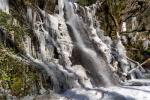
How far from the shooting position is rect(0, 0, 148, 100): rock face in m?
15.1

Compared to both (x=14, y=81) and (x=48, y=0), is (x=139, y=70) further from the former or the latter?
(x=14, y=81)

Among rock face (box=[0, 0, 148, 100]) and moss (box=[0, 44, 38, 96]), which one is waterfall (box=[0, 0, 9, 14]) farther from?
moss (box=[0, 44, 38, 96])

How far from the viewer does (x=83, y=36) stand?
19.0 meters

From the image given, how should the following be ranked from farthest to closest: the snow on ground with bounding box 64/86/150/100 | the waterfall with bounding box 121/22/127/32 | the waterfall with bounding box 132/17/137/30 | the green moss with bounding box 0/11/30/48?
the waterfall with bounding box 132/17/137/30, the waterfall with bounding box 121/22/127/32, the green moss with bounding box 0/11/30/48, the snow on ground with bounding box 64/86/150/100

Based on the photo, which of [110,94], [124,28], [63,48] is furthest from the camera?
[124,28]

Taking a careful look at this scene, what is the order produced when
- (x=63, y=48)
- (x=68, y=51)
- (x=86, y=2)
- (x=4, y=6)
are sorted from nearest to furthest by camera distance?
(x=4, y=6)
(x=63, y=48)
(x=68, y=51)
(x=86, y=2)

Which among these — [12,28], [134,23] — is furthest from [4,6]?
[134,23]

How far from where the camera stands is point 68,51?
A: 17391mm

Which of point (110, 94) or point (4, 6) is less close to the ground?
point (4, 6)

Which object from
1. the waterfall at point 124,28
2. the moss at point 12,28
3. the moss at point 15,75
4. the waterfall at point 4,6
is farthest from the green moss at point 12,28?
the waterfall at point 124,28

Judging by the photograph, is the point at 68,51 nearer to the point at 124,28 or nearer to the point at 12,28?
the point at 12,28

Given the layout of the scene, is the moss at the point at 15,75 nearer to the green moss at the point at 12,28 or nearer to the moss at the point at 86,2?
the green moss at the point at 12,28

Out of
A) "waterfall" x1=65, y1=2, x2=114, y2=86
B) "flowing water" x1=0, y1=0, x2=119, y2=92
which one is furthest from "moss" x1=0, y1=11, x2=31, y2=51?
"waterfall" x1=65, y1=2, x2=114, y2=86

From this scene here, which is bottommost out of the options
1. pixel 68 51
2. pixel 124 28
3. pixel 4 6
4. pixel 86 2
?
pixel 68 51
